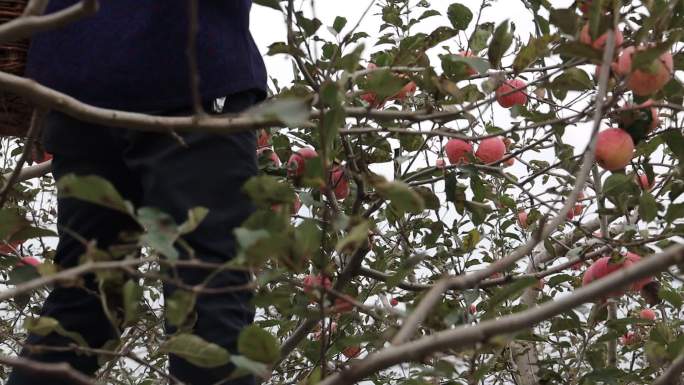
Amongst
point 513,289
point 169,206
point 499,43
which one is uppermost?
point 499,43

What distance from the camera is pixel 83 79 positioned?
1184 millimetres

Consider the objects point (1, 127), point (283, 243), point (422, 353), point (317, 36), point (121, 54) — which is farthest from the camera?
point (317, 36)

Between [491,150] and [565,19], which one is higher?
[491,150]

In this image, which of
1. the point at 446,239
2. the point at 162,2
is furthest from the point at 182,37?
the point at 446,239

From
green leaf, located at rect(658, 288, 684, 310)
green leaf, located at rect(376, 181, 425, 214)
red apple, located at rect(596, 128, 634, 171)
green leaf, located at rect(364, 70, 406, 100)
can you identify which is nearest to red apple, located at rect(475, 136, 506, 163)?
green leaf, located at rect(658, 288, 684, 310)

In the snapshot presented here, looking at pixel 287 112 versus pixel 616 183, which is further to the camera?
pixel 616 183

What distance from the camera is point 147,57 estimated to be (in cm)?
117

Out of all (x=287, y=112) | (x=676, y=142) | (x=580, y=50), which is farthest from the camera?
(x=676, y=142)

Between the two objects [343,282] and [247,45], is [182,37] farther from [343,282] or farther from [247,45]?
[343,282]

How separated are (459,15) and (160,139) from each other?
33.7 inches

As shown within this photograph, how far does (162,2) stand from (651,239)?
2.56 feet

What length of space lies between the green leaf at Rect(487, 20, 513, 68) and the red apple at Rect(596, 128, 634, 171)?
0.66 ft

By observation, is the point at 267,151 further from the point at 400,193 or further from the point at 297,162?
the point at 400,193

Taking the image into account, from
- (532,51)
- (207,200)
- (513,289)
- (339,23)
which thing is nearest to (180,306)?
(513,289)
